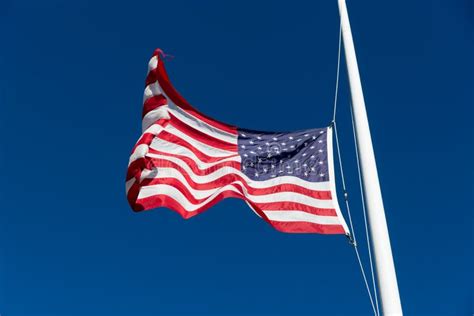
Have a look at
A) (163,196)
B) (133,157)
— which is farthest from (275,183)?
(133,157)

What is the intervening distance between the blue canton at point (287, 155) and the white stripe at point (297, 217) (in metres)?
0.76

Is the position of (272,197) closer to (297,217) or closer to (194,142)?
(297,217)

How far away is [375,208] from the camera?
6.71 m

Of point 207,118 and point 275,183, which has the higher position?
point 207,118

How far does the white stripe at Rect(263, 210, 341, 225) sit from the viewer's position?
862cm

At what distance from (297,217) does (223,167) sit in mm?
1984

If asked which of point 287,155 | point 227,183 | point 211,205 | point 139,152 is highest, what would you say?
point 287,155

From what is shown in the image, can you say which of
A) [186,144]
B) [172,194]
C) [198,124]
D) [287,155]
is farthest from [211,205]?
[198,124]

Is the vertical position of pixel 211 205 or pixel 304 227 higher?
pixel 211 205

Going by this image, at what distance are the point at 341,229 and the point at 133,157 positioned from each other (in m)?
3.99

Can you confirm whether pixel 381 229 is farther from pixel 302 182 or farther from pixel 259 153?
pixel 259 153

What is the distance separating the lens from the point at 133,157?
356 inches

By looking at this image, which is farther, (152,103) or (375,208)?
(152,103)

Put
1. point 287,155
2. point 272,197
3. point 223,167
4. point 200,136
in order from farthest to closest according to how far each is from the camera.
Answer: point 200,136, point 223,167, point 287,155, point 272,197
